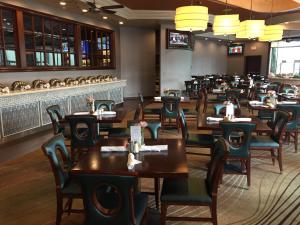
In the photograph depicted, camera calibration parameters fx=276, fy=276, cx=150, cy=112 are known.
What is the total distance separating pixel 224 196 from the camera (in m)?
3.17

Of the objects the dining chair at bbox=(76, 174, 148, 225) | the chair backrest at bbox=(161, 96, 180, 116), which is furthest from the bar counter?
the dining chair at bbox=(76, 174, 148, 225)

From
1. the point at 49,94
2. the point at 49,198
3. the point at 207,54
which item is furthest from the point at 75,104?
the point at 207,54

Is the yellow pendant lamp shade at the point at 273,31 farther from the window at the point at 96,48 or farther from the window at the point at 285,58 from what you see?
the window at the point at 285,58

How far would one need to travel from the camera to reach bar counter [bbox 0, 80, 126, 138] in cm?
520

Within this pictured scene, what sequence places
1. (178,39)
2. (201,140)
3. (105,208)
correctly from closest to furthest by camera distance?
1. (105,208)
2. (201,140)
3. (178,39)

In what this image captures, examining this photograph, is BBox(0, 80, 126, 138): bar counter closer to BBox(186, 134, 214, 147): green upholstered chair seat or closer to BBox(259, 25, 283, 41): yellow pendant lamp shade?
BBox(186, 134, 214, 147): green upholstered chair seat

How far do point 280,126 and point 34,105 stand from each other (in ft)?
15.7

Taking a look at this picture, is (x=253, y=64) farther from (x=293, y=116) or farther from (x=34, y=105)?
(x=34, y=105)

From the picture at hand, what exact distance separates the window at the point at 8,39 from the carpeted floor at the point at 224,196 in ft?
8.86

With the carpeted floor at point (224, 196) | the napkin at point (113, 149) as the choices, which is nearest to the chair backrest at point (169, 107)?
the carpeted floor at point (224, 196)

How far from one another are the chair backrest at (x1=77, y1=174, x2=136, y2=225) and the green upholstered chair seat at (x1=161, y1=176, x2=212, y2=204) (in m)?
0.49

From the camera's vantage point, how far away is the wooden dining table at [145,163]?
6.77 feet

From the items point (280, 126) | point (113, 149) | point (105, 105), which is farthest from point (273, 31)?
point (113, 149)

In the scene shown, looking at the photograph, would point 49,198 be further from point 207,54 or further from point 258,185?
point 207,54
